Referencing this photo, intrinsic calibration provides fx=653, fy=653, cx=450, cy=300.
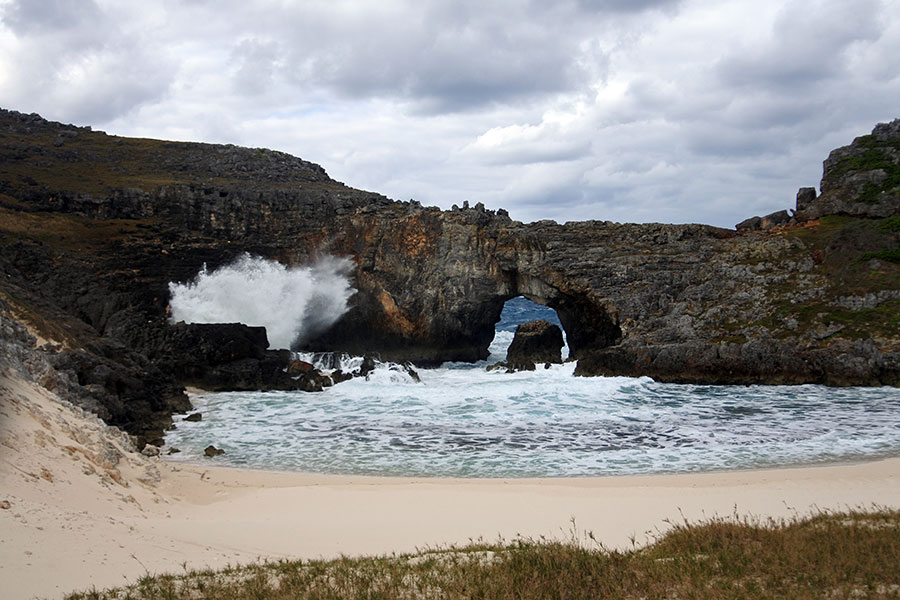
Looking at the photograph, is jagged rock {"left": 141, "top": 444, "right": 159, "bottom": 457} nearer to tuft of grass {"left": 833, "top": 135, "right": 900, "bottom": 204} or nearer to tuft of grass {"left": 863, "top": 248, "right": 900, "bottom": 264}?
tuft of grass {"left": 863, "top": 248, "right": 900, "bottom": 264}

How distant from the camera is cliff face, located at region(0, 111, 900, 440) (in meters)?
28.2

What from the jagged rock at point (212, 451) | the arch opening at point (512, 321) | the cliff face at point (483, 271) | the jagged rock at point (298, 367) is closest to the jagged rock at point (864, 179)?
the cliff face at point (483, 271)

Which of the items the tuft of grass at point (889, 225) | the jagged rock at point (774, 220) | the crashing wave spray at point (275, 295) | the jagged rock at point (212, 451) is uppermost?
the jagged rock at point (774, 220)

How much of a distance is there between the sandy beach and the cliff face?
9.06 metres

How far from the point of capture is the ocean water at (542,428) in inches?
649

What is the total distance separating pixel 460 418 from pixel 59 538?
52.3 feet

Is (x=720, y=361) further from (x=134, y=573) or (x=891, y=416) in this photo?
(x=134, y=573)

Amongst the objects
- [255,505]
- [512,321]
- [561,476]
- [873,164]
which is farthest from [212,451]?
[512,321]

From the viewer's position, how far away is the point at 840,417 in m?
20.8

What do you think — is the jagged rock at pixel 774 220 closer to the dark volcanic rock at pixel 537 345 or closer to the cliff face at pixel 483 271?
the cliff face at pixel 483 271

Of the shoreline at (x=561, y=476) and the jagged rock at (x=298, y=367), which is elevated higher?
the jagged rock at (x=298, y=367)

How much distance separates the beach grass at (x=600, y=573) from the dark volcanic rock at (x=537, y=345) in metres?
29.4

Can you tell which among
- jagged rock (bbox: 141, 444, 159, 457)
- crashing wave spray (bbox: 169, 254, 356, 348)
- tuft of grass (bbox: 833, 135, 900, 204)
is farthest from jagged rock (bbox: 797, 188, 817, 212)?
jagged rock (bbox: 141, 444, 159, 457)

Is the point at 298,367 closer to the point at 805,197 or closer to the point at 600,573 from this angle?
the point at 600,573
